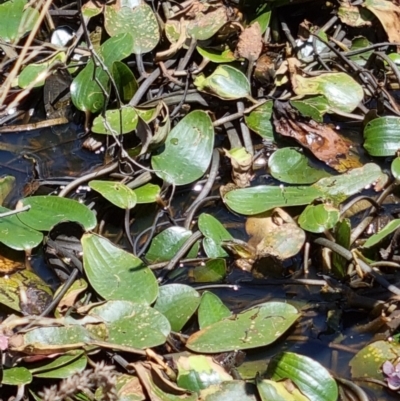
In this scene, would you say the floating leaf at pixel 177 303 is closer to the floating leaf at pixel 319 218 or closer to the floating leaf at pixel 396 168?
the floating leaf at pixel 319 218

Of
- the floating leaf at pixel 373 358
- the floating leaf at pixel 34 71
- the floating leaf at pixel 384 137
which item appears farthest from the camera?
the floating leaf at pixel 34 71

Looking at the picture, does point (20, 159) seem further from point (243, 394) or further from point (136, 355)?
point (243, 394)

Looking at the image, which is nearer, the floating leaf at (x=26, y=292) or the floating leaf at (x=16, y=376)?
the floating leaf at (x=16, y=376)

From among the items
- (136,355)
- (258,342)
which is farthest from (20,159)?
(258,342)

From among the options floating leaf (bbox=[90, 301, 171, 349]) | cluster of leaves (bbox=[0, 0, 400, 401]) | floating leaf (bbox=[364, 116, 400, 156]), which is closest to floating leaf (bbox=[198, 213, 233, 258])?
cluster of leaves (bbox=[0, 0, 400, 401])

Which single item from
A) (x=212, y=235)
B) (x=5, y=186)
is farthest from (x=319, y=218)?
(x=5, y=186)

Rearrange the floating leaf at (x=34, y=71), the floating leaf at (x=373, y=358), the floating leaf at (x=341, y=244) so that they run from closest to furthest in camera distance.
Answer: the floating leaf at (x=373, y=358)
the floating leaf at (x=341, y=244)
the floating leaf at (x=34, y=71)

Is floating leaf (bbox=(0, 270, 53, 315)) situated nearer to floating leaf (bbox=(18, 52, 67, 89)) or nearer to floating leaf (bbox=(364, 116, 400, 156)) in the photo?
floating leaf (bbox=(18, 52, 67, 89))

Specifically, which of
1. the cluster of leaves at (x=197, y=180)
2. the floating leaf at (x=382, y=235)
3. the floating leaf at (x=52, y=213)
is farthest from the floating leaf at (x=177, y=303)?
the floating leaf at (x=382, y=235)

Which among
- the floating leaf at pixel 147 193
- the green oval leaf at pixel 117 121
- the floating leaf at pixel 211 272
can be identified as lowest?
the floating leaf at pixel 211 272
